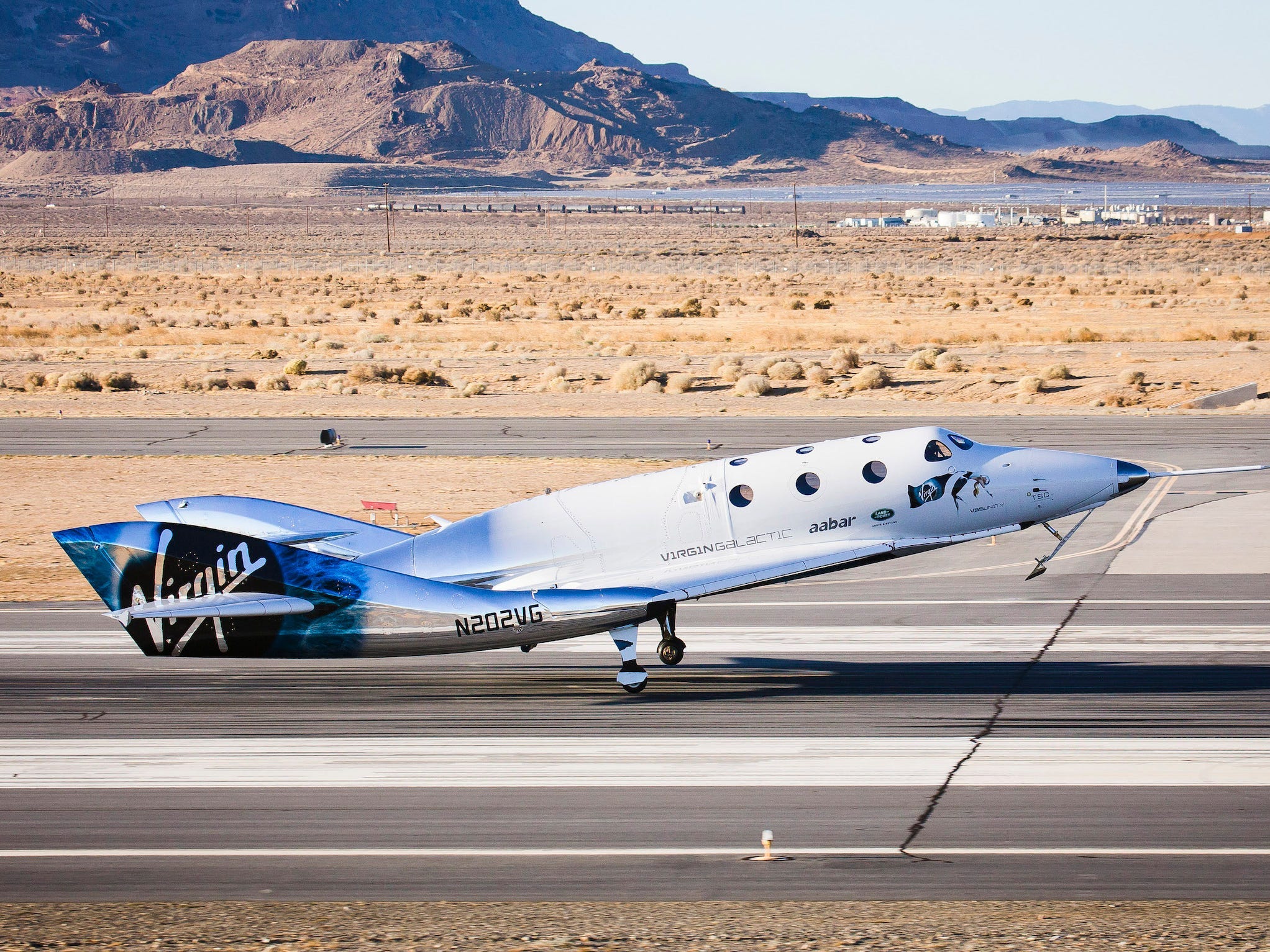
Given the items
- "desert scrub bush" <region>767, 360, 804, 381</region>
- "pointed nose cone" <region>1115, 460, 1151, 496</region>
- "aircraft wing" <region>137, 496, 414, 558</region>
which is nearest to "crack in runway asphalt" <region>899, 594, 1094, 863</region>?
"pointed nose cone" <region>1115, 460, 1151, 496</region>

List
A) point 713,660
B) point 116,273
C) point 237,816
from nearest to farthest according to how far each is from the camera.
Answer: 1. point 237,816
2. point 713,660
3. point 116,273

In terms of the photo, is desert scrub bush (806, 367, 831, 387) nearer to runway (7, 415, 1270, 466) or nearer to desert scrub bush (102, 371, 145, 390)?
runway (7, 415, 1270, 466)

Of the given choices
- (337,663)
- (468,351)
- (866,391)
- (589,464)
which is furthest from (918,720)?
(468,351)

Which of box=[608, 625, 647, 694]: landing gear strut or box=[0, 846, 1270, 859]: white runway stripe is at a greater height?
box=[608, 625, 647, 694]: landing gear strut

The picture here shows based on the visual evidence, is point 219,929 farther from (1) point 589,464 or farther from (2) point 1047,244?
(2) point 1047,244

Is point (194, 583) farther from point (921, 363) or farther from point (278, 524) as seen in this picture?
point (921, 363)

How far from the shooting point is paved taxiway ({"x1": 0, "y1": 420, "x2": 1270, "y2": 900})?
40.4ft

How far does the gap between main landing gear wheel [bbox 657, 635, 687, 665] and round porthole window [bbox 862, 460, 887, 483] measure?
3222mm

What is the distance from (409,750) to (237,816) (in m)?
2.41

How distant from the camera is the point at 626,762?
50.2 ft

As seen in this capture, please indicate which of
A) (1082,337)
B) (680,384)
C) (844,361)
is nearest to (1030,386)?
(844,361)

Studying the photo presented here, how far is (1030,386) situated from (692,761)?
3821 centimetres

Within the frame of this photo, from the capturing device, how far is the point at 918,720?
16.5 metres

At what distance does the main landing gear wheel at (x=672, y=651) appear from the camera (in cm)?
1816
